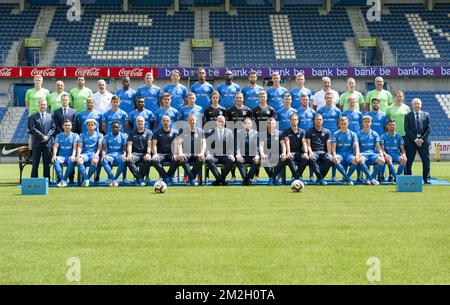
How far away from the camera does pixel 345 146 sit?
14547 mm

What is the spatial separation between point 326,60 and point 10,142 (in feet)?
58.2

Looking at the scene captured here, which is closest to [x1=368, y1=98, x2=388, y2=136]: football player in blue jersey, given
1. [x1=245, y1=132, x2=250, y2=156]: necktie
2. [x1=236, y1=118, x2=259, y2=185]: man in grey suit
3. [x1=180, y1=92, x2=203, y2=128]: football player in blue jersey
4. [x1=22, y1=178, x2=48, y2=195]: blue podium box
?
[x1=236, y1=118, x2=259, y2=185]: man in grey suit

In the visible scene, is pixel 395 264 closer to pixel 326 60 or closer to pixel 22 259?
pixel 22 259

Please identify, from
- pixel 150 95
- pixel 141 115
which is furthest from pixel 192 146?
pixel 150 95

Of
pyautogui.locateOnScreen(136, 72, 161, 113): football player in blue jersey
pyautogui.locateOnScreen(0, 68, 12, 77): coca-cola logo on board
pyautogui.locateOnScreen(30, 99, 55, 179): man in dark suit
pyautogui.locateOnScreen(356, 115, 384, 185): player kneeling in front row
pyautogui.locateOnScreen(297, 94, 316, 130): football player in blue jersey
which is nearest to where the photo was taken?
pyautogui.locateOnScreen(30, 99, 55, 179): man in dark suit

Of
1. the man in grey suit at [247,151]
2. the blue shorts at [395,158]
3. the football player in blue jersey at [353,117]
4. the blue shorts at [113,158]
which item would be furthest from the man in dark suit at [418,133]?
the blue shorts at [113,158]

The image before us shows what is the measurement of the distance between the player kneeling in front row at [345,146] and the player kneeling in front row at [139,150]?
13.7 ft

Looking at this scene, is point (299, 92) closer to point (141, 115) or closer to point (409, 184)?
point (141, 115)

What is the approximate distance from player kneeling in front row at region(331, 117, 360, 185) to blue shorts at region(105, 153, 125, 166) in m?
4.85

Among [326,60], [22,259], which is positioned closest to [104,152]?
[22,259]

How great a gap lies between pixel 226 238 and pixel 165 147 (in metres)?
7.68

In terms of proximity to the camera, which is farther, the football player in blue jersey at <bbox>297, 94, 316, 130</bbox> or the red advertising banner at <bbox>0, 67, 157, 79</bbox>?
the red advertising banner at <bbox>0, 67, 157, 79</bbox>

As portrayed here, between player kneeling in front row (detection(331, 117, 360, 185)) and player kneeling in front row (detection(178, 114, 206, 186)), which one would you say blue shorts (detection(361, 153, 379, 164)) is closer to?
player kneeling in front row (detection(331, 117, 360, 185))

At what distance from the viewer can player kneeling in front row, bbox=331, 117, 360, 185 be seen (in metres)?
14.3
